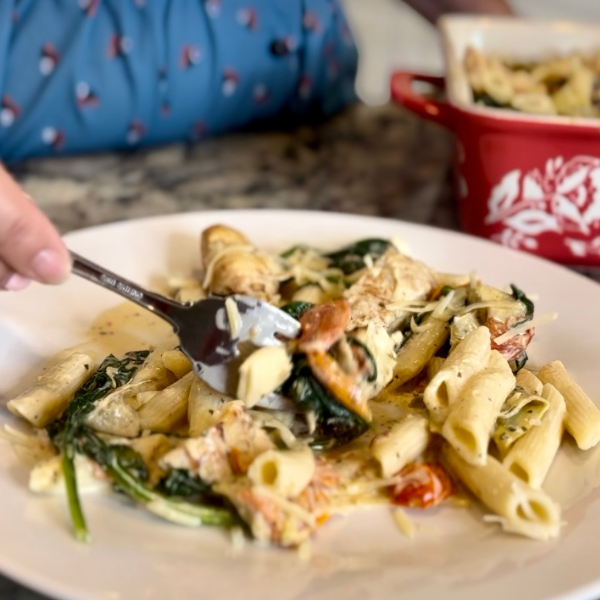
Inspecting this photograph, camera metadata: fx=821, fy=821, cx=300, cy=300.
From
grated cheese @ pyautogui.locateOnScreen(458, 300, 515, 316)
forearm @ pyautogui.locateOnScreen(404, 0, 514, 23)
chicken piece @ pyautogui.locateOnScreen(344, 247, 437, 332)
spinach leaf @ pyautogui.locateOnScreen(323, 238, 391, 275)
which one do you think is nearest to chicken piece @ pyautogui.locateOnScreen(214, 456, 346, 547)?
chicken piece @ pyautogui.locateOnScreen(344, 247, 437, 332)

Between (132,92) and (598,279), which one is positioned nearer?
(598,279)

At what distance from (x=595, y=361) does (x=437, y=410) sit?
35 centimetres

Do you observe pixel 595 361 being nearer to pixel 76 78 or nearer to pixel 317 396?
pixel 317 396

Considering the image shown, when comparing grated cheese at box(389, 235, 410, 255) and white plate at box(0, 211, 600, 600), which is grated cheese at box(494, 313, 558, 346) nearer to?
white plate at box(0, 211, 600, 600)

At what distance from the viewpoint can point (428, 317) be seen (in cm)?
130

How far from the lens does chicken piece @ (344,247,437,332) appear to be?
1249 mm

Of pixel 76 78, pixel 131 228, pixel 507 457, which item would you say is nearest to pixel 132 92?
pixel 76 78

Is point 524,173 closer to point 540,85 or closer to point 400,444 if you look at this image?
point 540,85

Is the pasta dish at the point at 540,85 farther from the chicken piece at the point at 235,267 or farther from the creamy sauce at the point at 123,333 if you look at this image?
the creamy sauce at the point at 123,333

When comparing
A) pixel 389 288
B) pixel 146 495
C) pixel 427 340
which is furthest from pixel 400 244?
pixel 146 495

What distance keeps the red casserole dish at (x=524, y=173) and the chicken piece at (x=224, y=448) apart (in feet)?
2.82

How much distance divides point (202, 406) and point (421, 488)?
30 cm

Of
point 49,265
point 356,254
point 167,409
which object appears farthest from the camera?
point 356,254

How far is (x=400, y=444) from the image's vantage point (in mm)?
1034
